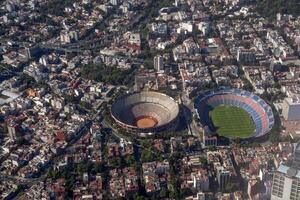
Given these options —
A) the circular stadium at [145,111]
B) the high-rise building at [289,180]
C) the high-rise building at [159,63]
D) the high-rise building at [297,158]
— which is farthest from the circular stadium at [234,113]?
the high-rise building at [297,158]

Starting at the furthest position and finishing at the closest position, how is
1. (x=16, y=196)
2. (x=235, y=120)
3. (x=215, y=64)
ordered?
(x=215, y=64) → (x=235, y=120) → (x=16, y=196)

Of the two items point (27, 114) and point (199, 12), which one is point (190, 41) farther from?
point (27, 114)

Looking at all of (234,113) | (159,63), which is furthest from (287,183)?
(159,63)

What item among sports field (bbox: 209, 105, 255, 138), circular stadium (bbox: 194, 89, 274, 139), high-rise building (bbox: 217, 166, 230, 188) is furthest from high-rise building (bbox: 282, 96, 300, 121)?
high-rise building (bbox: 217, 166, 230, 188)

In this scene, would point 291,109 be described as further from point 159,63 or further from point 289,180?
point 289,180

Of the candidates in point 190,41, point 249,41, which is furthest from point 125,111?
point 249,41

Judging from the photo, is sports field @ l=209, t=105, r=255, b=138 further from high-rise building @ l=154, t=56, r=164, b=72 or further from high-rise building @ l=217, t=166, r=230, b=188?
high-rise building @ l=154, t=56, r=164, b=72
